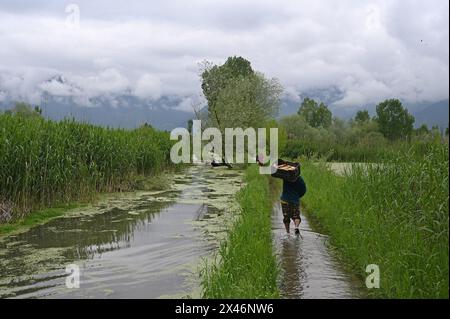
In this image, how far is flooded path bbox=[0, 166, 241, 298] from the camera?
6.45 metres

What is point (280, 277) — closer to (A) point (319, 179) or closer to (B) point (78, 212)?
(B) point (78, 212)

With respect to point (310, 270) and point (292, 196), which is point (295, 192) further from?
point (310, 270)

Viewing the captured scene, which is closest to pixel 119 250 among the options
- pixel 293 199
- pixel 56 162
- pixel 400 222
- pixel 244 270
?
pixel 244 270

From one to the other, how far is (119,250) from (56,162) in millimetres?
4621

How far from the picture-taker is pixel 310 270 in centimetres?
707

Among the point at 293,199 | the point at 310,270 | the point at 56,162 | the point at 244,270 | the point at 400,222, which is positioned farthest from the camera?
the point at 56,162

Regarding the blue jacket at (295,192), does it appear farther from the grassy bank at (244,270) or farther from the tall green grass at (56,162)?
the tall green grass at (56,162)

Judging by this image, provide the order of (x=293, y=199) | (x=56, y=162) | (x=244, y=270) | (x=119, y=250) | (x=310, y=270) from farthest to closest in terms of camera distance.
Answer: (x=56, y=162)
(x=293, y=199)
(x=119, y=250)
(x=310, y=270)
(x=244, y=270)

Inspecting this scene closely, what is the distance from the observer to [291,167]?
9.24 meters

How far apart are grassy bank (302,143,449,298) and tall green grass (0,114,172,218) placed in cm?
692

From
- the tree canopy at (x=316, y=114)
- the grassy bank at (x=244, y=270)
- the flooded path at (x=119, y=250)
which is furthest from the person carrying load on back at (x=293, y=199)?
the tree canopy at (x=316, y=114)

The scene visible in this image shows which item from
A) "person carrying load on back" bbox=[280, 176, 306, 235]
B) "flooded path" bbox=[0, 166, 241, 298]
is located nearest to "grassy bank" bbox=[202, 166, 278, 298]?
"flooded path" bbox=[0, 166, 241, 298]
